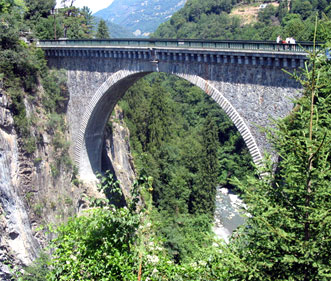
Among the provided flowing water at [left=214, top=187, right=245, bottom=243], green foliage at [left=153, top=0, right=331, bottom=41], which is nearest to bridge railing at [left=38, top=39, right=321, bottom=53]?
flowing water at [left=214, top=187, right=245, bottom=243]

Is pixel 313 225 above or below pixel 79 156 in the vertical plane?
above

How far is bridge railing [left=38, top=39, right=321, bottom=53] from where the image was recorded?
55.2 ft

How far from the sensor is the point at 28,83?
89.4 feet

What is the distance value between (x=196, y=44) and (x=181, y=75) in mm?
1899

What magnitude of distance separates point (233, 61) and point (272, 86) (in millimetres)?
2486

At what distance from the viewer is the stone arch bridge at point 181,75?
1741 centimetres

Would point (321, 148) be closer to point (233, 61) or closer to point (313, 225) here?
point (313, 225)

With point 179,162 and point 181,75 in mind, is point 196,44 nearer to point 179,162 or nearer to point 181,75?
point 181,75

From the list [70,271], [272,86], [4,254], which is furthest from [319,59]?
[4,254]

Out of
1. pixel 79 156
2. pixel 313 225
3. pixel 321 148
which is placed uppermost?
pixel 321 148

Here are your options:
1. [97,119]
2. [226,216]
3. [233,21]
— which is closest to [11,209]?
[97,119]

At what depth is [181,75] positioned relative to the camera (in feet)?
71.6

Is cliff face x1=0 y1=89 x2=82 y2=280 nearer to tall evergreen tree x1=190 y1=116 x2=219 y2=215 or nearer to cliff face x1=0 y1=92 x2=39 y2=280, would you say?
cliff face x1=0 y1=92 x2=39 y2=280

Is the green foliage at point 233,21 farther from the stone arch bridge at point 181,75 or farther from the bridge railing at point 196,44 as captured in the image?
the stone arch bridge at point 181,75
